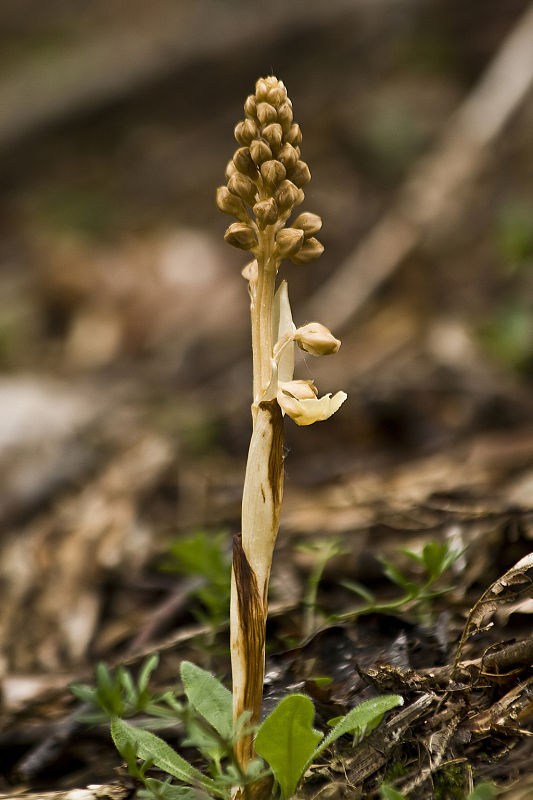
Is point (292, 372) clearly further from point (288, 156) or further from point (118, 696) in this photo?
point (118, 696)

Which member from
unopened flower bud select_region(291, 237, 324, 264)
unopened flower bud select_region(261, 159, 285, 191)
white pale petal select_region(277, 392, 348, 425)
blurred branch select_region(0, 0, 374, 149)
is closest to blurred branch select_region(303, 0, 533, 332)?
blurred branch select_region(0, 0, 374, 149)

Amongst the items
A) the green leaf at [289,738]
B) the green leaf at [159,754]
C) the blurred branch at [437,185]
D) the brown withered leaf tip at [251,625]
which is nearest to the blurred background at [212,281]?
the blurred branch at [437,185]

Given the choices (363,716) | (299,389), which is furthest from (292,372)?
(363,716)

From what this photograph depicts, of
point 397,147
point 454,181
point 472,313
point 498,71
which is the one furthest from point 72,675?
point 397,147

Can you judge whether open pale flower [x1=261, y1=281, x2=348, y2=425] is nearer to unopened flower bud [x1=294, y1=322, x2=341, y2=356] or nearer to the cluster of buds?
unopened flower bud [x1=294, y1=322, x2=341, y2=356]

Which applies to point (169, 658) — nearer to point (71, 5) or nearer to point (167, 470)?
point (167, 470)

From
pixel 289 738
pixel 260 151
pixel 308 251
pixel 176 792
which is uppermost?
pixel 260 151
